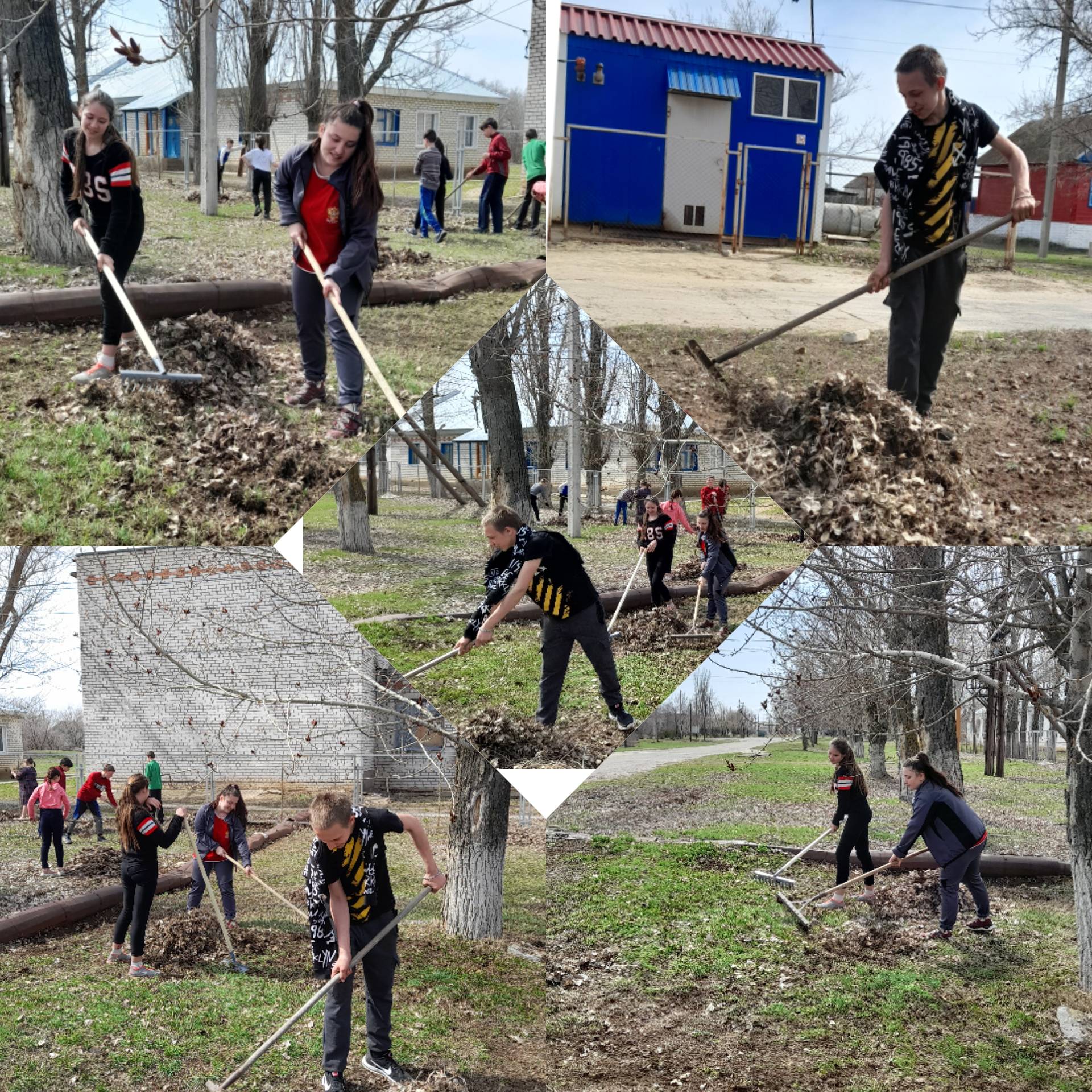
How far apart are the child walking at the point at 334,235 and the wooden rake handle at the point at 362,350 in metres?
0.03

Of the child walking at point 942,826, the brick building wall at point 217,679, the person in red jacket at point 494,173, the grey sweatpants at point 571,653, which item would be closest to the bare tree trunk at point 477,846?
A: the brick building wall at point 217,679

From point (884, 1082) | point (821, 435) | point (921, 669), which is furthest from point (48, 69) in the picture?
point (884, 1082)

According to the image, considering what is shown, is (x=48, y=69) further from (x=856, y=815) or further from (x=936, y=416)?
(x=856, y=815)

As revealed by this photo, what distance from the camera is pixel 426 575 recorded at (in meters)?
5.80

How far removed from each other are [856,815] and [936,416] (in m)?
1.95

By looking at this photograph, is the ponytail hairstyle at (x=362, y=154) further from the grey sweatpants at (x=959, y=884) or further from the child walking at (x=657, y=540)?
the grey sweatpants at (x=959, y=884)

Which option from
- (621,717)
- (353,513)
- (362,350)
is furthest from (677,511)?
(362,350)

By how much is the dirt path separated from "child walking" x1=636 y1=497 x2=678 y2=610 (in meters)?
0.91

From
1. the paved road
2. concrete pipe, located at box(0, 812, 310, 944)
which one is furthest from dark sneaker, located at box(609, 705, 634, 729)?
concrete pipe, located at box(0, 812, 310, 944)

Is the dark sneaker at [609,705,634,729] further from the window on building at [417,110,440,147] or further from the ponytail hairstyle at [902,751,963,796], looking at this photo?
the window on building at [417,110,440,147]

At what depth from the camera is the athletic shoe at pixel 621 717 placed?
5887mm

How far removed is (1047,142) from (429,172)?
270cm

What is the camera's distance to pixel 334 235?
5.39 m

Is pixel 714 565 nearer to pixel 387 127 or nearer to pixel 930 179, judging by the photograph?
pixel 930 179
